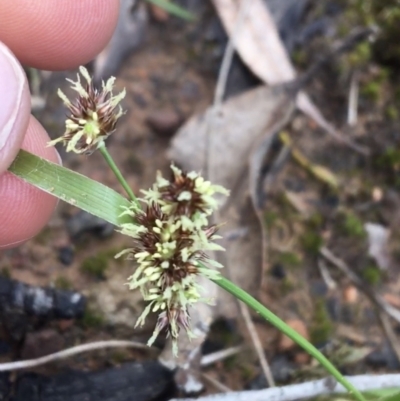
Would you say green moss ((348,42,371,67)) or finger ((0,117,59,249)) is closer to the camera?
finger ((0,117,59,249))

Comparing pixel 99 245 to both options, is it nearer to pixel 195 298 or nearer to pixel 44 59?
pixel 44 59

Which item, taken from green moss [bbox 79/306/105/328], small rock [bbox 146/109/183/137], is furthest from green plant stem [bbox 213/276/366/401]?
small rock [bbox 146/109/183/137]

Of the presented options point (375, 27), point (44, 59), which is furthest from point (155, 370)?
point (375, 27)

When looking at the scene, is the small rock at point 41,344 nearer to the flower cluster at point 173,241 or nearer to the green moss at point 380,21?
the flower cluster at point 173,241

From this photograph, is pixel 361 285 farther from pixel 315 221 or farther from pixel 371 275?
pixel 315 221

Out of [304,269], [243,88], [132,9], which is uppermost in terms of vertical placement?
[132,9]

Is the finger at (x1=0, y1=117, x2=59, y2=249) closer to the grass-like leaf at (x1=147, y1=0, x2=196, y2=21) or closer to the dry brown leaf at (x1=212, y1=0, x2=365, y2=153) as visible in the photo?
the grass-like leaf at (x1=147, y1=0, x2=196, y2=21)

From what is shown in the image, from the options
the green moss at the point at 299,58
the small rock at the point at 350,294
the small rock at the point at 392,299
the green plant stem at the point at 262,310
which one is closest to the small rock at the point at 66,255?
the green plant stem at the point at 262,310
